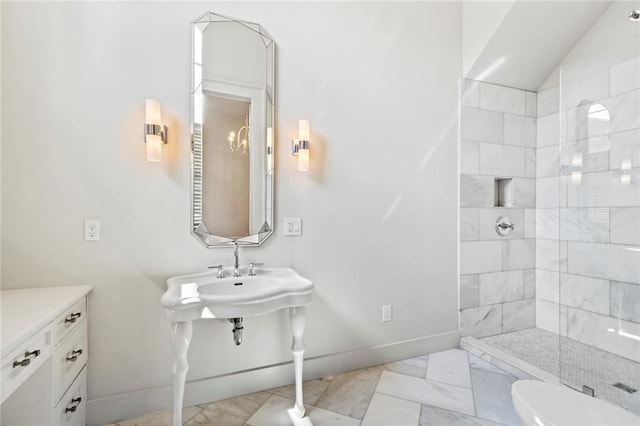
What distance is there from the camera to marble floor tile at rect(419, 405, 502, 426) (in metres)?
1.76

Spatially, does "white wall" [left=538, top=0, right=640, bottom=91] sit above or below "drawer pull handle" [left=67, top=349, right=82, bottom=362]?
above

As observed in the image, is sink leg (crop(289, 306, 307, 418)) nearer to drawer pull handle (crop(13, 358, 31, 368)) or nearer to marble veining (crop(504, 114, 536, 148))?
drawer pull handle (crop(13, 358, 31, 368))

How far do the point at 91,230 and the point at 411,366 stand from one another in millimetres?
2228

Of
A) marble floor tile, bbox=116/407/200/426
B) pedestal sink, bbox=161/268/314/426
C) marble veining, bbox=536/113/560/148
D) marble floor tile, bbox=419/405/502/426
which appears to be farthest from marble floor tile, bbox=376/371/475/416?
marble veining, bbox=536/113/560/148

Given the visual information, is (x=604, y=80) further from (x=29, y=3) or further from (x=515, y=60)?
(x=29, y=3)

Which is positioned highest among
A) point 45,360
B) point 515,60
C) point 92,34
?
point 515,60

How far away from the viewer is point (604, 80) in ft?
6.48

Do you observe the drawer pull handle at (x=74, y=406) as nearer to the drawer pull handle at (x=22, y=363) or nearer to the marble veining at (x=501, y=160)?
the drawer pull handle at (x=22, y=363)

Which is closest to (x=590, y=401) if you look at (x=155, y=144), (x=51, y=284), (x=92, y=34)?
(x=155, y=144)

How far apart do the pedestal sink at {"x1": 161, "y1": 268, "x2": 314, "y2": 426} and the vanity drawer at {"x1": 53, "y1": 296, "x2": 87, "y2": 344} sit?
415 mm

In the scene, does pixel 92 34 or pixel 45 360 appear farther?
pixel 92 34

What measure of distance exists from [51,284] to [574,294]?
3185 mm

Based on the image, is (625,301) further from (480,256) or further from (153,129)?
(153,129)

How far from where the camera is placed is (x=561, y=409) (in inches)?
47.2
